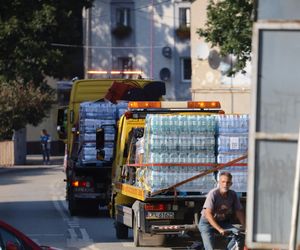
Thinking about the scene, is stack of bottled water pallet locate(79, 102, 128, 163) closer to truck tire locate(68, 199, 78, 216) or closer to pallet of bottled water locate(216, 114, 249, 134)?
truck tire locate(68, 199, 78, 216)

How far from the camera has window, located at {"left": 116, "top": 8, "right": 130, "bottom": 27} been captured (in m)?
64.5

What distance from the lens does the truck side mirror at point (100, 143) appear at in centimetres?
2064

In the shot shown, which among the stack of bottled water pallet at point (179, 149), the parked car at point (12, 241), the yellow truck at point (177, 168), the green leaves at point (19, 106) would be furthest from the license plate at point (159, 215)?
the green leaves at point (19, 106)

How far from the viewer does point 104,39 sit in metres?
64.6

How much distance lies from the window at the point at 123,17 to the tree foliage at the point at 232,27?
31.9 metres

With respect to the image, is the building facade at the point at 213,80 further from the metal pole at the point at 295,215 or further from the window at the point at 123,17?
the metal pole at the point at 295,215

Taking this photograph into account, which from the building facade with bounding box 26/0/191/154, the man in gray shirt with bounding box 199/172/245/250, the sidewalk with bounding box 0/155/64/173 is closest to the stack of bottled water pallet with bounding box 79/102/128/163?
the man in gray shirt with bounding box 199/172/245/250

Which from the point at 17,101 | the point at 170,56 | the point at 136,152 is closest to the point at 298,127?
the point at 136,152

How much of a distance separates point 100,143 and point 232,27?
11.8 m

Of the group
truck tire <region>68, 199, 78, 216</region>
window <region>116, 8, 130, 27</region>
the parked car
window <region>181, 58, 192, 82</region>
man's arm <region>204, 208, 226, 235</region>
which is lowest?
truck tire <region>68, 199, 78, 216</region>

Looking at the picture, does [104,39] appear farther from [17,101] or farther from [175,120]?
[175,120]

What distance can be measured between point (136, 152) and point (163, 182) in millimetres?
1998

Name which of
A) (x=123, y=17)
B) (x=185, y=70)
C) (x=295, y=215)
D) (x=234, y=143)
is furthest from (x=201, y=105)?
(x=123, y=17)

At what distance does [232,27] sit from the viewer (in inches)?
1240
